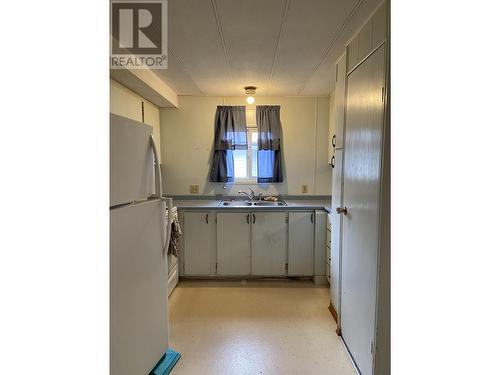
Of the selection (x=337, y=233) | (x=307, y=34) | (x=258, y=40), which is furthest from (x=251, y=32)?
(x=337, y=233)

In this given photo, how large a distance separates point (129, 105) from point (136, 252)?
70.8 inches

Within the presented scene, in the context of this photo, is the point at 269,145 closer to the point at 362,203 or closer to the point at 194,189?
the point at 194,189

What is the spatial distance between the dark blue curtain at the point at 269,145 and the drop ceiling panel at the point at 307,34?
84 cm

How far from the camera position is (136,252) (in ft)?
5.17

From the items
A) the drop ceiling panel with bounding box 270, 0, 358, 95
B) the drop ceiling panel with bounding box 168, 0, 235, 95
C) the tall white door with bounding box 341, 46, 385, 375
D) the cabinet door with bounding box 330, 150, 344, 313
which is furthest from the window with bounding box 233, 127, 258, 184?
the tall white door with bounding box 341, 46, 385, 375

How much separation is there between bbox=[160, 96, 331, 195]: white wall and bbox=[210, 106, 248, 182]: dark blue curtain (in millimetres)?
94

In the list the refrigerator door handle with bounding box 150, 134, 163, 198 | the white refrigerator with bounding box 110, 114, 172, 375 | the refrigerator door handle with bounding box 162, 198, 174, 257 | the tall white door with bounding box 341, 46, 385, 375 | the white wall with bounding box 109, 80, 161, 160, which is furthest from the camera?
the white wall with bounding box 109, 80, 161, 160

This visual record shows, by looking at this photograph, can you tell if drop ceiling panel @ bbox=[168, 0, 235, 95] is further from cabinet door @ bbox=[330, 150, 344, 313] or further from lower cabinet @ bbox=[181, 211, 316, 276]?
lower cabinet @ bbox=[181, 211, 316, 276]

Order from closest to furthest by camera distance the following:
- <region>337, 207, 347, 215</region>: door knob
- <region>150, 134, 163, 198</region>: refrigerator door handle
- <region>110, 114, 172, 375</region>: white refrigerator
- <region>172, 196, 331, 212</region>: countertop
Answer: <region>110, 114, 172, 375</region>: white refrigerator, <region>150, 134, 163, 198</region>: refrigerator door handle, <region>337, 207, 347, 215</region>: door knob, <region>172, 196, 331, 212</region>: countertop

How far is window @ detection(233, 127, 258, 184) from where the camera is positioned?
3891 mm

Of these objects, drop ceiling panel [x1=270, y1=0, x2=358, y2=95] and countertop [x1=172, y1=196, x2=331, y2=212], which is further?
countertop [x1=172, y1=196, x2=331, y2=212]
